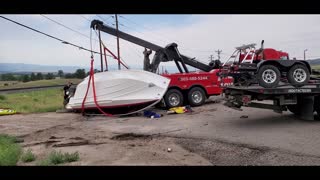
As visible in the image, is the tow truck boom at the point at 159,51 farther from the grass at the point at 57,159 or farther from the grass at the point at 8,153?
the grass at the point at 57,159

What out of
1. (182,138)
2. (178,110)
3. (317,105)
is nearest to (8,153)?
(182,138)

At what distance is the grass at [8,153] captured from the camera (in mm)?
5834

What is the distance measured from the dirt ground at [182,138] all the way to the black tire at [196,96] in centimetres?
265

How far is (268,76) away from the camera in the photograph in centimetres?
1006

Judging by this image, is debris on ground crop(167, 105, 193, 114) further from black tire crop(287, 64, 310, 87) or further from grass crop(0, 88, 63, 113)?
grass crop(0, 88, 63, 113)

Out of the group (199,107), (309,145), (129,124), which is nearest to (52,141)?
(129,124)

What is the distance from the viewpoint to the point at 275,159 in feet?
20.1

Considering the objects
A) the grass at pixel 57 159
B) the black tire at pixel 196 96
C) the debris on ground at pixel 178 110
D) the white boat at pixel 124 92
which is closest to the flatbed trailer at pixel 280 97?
the debris on ground at pixel 178 110

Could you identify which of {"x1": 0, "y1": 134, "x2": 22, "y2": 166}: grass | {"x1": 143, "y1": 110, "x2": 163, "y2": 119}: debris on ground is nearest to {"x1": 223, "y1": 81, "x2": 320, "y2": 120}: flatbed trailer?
{"x1": 143, "y1": 110, "x2": 163, "y2": 119}: debris on ground

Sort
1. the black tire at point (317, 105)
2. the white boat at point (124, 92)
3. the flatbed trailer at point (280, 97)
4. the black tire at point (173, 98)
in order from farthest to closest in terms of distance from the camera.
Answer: the black tire at point (173, 98) → the white boat at point (124, 92) → the black tire at point (317, 105) → the flatbed trailer at point (280, 97)

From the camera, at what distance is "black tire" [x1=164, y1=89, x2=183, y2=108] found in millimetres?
15133

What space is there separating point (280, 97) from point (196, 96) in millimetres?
6129

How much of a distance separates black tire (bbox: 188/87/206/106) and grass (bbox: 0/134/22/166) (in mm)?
8800
